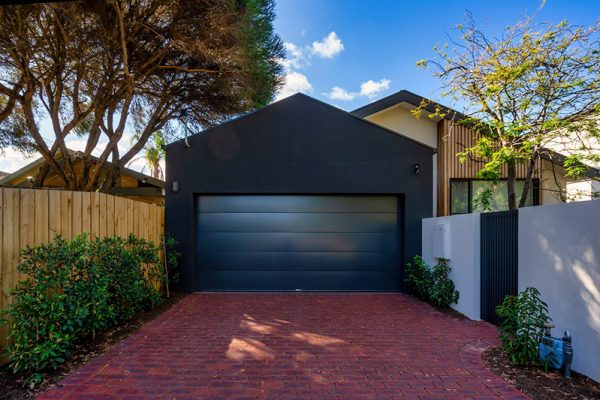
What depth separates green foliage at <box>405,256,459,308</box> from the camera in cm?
536

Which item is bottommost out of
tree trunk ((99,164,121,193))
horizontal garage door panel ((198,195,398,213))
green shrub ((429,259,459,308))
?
green shrub ((429,259,459,308))

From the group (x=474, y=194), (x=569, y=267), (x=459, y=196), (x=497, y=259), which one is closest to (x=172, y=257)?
(x=497, y=259)

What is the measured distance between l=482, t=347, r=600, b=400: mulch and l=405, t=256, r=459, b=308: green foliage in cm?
202

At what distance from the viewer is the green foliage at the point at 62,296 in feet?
9.65

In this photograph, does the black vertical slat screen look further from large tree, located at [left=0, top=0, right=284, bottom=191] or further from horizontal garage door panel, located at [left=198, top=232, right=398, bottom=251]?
large tree, located at [left=0, top=0, right=284, bottom=191]

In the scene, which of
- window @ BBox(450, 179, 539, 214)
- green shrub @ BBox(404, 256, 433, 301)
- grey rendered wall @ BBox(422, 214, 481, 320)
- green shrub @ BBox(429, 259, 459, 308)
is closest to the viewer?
grey rendered wall @ BBox(422, 214, 481, 320)

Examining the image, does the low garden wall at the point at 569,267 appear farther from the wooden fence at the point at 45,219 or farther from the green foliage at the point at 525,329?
the wooden fence at the point at 45,219

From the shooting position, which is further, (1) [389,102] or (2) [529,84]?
(1) [389,102]

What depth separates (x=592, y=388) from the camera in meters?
2.81

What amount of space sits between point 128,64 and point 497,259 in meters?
8.11

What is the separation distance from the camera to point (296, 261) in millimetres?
6703

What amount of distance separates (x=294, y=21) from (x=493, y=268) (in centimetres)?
776

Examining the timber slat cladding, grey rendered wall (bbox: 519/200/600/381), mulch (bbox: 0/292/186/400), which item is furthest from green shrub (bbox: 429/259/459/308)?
mulch (bbox: 0/292/186/400)

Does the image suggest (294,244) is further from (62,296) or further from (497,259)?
(62,296)
